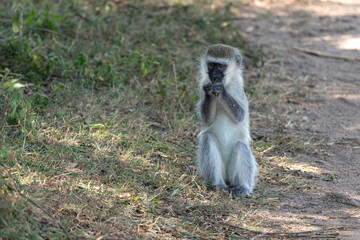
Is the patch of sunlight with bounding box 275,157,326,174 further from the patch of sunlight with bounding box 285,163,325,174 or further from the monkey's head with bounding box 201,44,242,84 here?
the monkey's head with bounding box 201,44,242,84

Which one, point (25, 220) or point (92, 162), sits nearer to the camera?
point (25, 220)

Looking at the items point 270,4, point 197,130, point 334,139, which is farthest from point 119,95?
point 270,4

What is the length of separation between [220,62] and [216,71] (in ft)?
0.39

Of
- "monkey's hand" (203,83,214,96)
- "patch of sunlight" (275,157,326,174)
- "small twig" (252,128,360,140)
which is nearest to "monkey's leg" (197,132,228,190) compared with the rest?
"monkey's hand" (203,83,214,96)

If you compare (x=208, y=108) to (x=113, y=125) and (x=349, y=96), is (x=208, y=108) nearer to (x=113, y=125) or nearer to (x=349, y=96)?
(x=113, y=125)

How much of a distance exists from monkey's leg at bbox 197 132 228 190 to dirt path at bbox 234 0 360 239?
0.68m

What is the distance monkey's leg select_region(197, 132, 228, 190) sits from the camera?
5074mm

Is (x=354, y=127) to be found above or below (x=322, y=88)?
below

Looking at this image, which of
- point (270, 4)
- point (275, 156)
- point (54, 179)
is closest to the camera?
point (54, 179)

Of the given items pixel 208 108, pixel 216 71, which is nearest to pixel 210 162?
pixel 208 108

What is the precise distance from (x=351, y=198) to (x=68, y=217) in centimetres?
286

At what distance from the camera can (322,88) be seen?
809 centimetres

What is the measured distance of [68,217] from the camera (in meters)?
3.70

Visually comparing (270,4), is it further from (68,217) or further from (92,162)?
(68,217)
